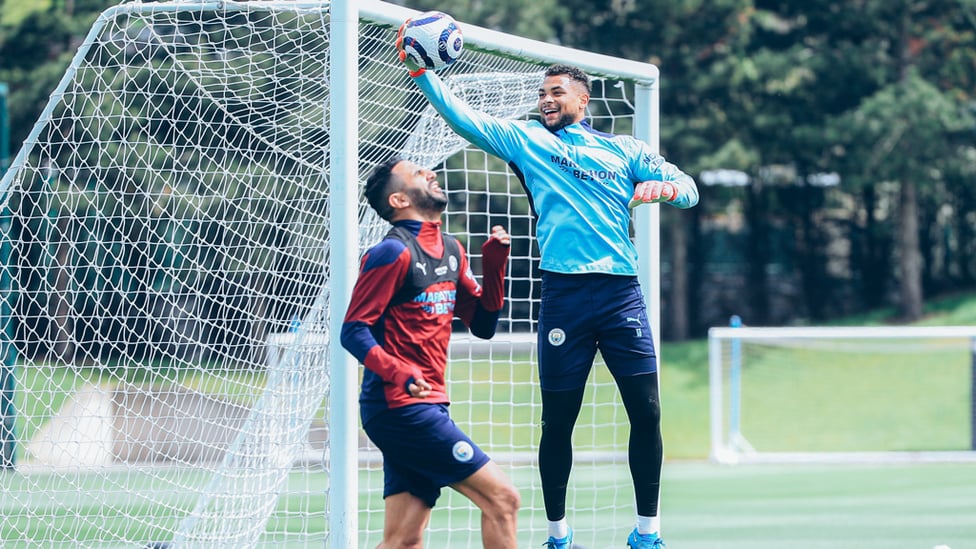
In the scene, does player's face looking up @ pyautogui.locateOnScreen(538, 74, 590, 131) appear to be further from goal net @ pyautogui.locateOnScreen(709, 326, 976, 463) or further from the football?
goal net @ pyautogui.locateOnScreen(709, 326, 976, 463)

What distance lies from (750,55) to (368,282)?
19458 millimetres

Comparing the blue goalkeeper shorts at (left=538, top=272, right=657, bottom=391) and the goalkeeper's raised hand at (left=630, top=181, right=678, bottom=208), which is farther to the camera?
the blue goalkeeper shorts at (left=538, top=272, right=657, bottom=391)

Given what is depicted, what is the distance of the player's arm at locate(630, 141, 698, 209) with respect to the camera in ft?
16.2

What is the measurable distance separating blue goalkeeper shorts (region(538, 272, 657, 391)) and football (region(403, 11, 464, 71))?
1.10 m

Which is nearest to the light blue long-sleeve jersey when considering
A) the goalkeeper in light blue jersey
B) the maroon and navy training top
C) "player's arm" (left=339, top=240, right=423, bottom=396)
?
the goalkeeper in light blue jersey

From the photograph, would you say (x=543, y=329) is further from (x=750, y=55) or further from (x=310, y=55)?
(x=750, y=55)

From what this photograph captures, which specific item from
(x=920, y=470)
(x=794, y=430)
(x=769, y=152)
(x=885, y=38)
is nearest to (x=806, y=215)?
(x=769, y=152)

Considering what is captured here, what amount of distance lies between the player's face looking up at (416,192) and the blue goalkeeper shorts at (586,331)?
2.45 ft

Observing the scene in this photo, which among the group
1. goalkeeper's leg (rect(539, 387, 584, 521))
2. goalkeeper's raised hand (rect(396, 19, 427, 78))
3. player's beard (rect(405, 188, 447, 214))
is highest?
goalkeeper's raised hand (rect(396, 19, 427, 78))

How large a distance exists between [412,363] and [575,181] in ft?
3.95

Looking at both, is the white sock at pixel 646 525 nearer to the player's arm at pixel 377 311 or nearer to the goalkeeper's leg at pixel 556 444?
the goalkeeper's leg at pixel 556 444

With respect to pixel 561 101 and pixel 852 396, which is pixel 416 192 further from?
pixel 852 396

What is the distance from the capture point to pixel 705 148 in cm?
2181

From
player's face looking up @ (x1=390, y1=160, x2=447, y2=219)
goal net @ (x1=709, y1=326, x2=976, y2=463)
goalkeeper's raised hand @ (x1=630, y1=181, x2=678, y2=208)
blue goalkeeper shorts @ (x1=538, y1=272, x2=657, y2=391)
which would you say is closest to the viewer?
player's face looking up @ (x1=390, y1=160, x2=447, y2=219)
